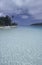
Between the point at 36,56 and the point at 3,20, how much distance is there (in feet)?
85.6

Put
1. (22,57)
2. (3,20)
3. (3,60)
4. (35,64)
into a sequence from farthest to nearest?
(3,20), (22,57), (3,60), (35,64)

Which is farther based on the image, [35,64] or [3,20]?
[3,20]

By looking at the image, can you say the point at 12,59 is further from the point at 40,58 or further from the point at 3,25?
the point at 3,25

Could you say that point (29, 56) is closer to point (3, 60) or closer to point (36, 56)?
point (36, 56)

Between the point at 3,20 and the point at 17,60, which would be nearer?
the point at 17,60

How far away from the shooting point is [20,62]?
5.97 metres

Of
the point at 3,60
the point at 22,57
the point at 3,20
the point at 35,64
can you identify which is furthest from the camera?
the point at 3,20

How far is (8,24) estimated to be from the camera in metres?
33.2

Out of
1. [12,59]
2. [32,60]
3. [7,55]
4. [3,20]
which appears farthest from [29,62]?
[3,20]

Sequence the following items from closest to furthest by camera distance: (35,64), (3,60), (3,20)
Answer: (35,64) → (3,60) → (3,20)

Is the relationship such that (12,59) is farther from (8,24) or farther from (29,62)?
(8,24)

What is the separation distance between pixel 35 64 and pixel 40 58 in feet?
2.28

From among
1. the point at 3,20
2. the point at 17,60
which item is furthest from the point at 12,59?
the point at 3,20

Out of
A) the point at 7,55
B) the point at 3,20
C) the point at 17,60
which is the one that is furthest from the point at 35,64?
the point at 3,20
